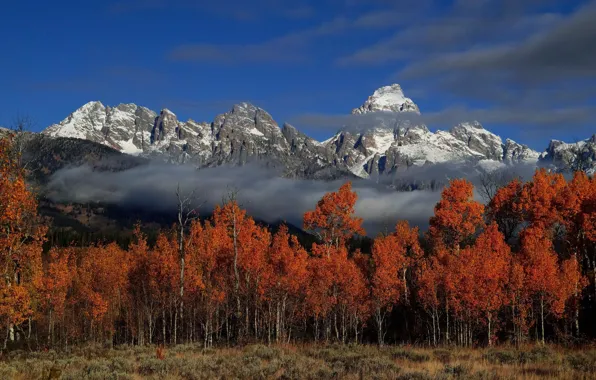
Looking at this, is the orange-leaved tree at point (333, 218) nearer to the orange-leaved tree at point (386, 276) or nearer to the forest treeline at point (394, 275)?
the forest treeline at point (394, 275)

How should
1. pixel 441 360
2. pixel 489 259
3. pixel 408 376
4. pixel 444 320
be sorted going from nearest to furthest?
1. pixel 408 376
2. pixel 441 360
3. pixel 489 259
4. pixel 444 320

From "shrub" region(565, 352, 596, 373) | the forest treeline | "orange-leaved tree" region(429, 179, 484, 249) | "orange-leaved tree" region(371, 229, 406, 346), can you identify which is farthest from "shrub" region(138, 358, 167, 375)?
"orange-leaved tree" region(429, 179, 484, 249)

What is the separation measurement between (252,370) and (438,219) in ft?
136

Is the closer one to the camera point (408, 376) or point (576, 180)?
point (408, 376)

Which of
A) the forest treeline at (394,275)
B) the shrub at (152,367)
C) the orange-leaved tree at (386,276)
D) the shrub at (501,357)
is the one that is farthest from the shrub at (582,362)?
the orange-leaved tree at (386,276)

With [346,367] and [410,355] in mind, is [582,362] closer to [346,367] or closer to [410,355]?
[410,355]

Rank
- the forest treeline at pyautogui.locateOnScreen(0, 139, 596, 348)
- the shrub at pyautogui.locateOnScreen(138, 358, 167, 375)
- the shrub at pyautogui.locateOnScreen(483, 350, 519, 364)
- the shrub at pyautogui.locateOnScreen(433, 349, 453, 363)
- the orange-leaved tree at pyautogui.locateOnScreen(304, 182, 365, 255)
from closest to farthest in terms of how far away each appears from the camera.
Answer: the shrub at pyautogui.locateOnScreen(138, 358, 167, 375) < the shrub at pyautogui.locateOnScreen(483, 350, 519, 364) < the shrub at pyautogui.locateOnScreen(433, 349, 453, 363) < the forest treeline at pyautogui.locateOnScreen(0, 139, 596, 348) < the orange-leaved tree at pyautogui.locateOnScreen(304, 182, 365, 255)

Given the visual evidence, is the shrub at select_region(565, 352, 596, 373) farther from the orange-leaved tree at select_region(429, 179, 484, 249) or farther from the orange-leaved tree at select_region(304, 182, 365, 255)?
the orange-leaved tree at select_region(429, 179, 484, 249)

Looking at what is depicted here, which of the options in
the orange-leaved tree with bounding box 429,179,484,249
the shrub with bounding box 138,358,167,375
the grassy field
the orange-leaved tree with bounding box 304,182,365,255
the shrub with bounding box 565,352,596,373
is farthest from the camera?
the orange-leaved tree with bounding box 429,179,484,249

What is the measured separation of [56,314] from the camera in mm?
61469

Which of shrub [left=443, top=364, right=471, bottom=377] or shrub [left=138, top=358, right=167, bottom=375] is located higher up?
shrub [left=443, top=364, right=471, bottom=377]

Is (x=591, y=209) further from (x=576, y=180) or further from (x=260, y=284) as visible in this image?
(x=260, y=284)

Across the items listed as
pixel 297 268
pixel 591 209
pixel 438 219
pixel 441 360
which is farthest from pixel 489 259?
pixel 441 360

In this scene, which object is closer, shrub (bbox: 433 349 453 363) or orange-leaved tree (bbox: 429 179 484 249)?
shrub (bbox: 433 349 453 363)
